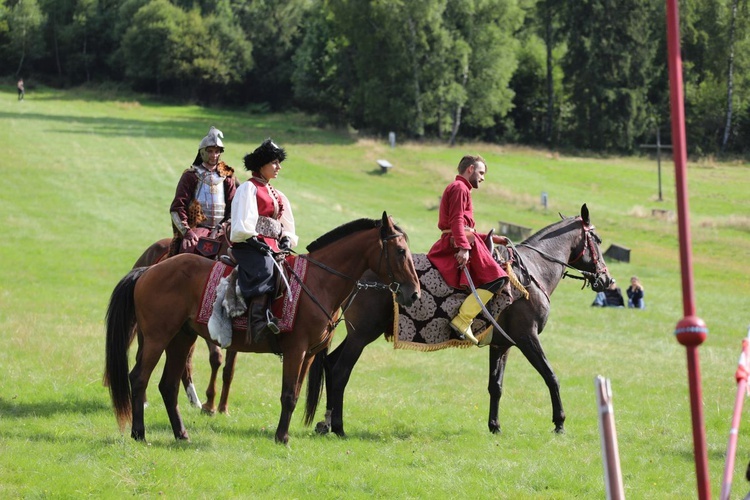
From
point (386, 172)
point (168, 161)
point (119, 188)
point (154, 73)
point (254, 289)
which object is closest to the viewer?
point (254, 289)

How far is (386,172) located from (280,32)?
44.7m

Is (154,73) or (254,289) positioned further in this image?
(154,73)

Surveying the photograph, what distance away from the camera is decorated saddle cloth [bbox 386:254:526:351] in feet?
35.6

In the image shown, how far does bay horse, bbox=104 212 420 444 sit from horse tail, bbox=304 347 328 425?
1.04 meters

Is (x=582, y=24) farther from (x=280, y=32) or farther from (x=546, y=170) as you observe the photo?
(x=280, y=32)

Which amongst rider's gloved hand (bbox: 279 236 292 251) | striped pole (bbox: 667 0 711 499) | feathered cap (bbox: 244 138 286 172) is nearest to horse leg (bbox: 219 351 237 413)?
rider's gloved hand (bbox: 279 236 292 251)

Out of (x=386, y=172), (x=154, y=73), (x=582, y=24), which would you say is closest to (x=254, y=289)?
(x=386, y=172)

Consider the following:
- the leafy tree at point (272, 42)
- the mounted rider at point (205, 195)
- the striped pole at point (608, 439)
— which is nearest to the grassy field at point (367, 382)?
the mounted rider at point (205, 195)

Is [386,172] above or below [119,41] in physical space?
below

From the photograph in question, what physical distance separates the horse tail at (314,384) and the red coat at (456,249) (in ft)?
5.56

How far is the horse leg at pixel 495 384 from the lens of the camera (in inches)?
437

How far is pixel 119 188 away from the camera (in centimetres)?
3850

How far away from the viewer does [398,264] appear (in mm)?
9445

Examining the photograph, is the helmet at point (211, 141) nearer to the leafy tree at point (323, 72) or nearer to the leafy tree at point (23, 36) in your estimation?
the leafy tree at point (323, 72)
